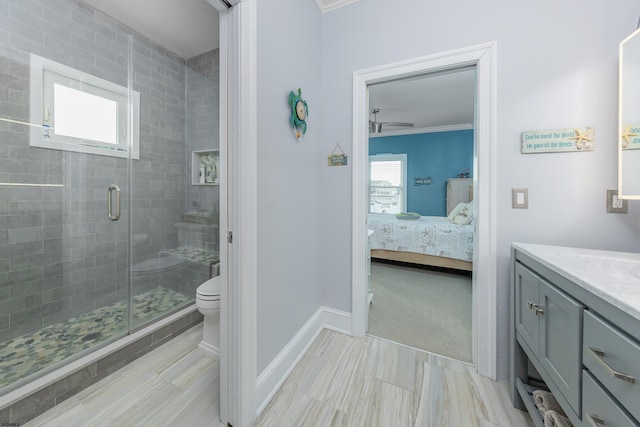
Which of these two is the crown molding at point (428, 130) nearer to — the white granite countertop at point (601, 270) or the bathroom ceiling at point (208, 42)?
the bathroom ceiling at point (208, 42)

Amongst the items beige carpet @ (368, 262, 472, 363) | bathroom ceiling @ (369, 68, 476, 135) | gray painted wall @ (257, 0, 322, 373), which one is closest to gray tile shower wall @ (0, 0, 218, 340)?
gray painted wall @ (257, 0, 322, 373)

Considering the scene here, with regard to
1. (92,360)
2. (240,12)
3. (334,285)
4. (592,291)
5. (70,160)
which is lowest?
(92,360)

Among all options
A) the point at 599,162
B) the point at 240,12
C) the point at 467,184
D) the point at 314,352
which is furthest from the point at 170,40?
the point at 467,184

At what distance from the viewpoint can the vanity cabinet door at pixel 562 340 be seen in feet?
2.59

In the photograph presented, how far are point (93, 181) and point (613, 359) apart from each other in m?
3.25

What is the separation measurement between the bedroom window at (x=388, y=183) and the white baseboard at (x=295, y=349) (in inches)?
164

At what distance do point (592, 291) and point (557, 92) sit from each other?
1.25 meters

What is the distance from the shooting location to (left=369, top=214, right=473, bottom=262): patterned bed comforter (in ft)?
10.8

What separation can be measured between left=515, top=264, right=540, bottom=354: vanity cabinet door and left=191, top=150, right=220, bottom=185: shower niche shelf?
2.72m

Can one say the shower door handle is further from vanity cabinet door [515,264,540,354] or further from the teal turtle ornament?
vanity cabinet door [515,264,540,354]

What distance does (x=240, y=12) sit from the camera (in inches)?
43.6

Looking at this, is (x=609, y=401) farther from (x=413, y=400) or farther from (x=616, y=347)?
(x=413, y=400)

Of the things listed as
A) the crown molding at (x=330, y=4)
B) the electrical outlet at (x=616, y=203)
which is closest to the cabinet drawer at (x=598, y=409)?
the electrical outlet at (x=616, y=203)

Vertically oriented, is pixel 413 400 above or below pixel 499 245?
below
